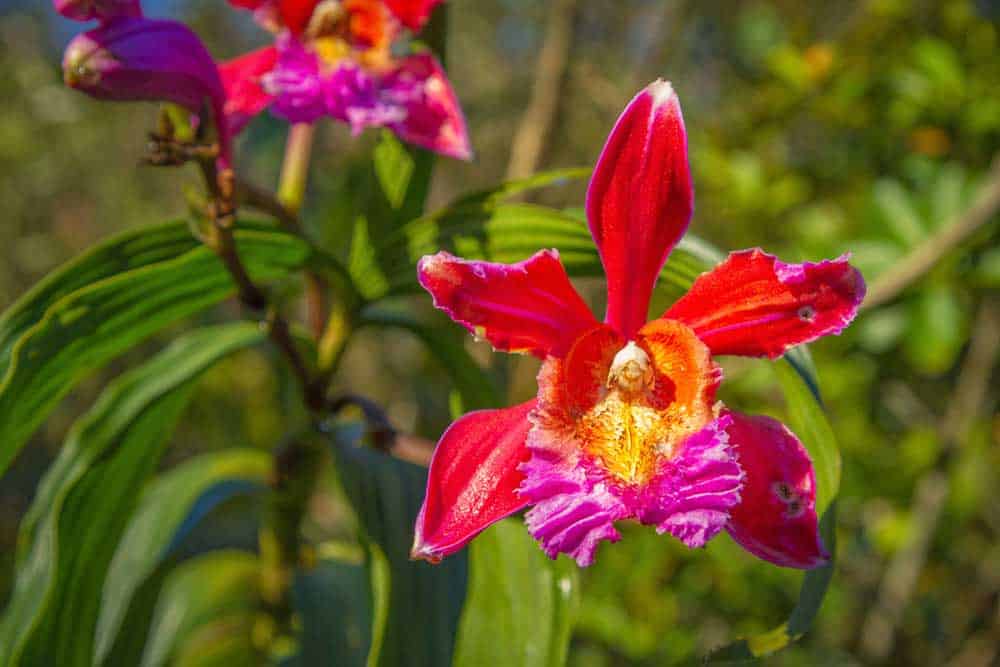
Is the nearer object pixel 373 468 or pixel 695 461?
pixel 695 461

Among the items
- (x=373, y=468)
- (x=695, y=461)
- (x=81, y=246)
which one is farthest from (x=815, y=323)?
(x=81, y=246)

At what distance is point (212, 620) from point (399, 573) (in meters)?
0.47

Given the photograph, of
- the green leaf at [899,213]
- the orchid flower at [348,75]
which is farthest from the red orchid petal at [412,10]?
the green leaf at [899,213]

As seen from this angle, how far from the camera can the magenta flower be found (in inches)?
21.9

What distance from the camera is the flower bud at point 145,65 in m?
0.56

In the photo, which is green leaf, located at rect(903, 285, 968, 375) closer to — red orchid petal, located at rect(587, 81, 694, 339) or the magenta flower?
red orchid petal, located at rect(587, 81, 694, 339)

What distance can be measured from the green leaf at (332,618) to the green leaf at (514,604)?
8.1 inches

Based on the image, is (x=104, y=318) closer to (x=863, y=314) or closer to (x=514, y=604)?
(x=514, y=604)

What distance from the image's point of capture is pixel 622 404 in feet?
2.17

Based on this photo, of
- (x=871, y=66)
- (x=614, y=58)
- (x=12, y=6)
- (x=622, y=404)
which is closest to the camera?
(x=622, y=404)

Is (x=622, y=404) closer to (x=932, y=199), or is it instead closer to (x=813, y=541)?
(x=813, y=541)

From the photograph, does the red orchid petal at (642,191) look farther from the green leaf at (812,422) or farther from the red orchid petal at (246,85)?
the red orchid petal at (246,85)

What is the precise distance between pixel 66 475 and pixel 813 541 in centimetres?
60

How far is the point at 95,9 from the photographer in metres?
0.56
